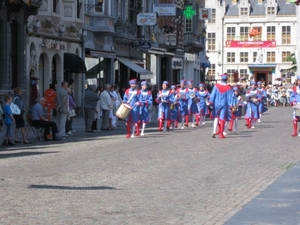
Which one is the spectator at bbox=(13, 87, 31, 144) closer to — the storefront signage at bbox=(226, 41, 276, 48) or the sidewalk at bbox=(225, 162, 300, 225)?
the sidewalk at bbox=(225, 162, 300, 225)

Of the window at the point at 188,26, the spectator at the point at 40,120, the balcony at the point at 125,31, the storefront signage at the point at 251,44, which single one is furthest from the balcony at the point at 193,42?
the spectator at the point at 40,120

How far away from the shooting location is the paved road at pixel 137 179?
1032 cm

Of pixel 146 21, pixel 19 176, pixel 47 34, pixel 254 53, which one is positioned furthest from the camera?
pixel 254 53

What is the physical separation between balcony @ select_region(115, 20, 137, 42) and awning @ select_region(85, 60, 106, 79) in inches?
75.3

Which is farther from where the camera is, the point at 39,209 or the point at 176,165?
the point at 176,165

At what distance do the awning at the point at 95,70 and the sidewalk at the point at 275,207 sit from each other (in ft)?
102

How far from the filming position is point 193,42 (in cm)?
6881

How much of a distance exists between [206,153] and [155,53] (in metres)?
38.2

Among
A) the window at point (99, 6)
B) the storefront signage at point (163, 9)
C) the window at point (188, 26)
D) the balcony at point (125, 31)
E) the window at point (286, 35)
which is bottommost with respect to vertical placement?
the balcony at point (125, 31)

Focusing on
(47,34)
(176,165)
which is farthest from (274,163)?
(47,34)

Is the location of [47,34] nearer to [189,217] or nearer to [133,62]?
[133,62]

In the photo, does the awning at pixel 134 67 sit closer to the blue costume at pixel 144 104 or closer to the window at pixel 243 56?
the blue costume at pixel 144 104

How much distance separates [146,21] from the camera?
153 feet

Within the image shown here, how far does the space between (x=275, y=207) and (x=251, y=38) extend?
326ft
